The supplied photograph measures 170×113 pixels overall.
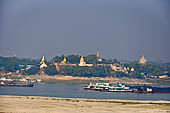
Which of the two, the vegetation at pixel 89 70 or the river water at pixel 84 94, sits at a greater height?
the vegetation at pixel 89 70

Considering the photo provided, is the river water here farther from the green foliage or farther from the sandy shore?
the green foliage

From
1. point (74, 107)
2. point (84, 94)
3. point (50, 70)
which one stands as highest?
point (50, 70)

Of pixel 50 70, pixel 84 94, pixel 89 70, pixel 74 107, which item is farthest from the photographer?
pixel 89 70

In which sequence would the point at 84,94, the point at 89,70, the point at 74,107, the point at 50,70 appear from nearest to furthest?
the point at 74,107 < the point at 84,94 < the point at 50,70 < the point at 89,70

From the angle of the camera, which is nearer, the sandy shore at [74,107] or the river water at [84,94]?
the sandy shore at [74,107]

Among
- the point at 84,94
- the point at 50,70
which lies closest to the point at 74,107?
the point at 84,94

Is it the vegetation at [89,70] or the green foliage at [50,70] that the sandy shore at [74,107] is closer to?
the vegetation at [89,70]

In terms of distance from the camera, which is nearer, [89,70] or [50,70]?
[50,70]

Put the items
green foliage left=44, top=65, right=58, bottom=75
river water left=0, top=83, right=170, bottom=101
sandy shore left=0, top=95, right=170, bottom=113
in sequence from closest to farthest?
sandy shore left=0, top=95, right=170, bottom=113 < river water left=0, top=83, right=170, bottom=101 < green foliage left=44, top=65, right=58, bottom=75

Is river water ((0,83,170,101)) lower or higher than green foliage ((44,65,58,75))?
lower

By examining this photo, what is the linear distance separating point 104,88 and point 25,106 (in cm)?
2854

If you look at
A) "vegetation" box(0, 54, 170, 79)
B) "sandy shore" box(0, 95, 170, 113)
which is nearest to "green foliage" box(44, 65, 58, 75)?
"vegetation" box(0, 54, 170, 79)

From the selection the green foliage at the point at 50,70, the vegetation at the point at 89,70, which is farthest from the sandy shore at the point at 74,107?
the green foliage at the point at 50,70

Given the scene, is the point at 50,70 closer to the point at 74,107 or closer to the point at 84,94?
the point at 84,94
